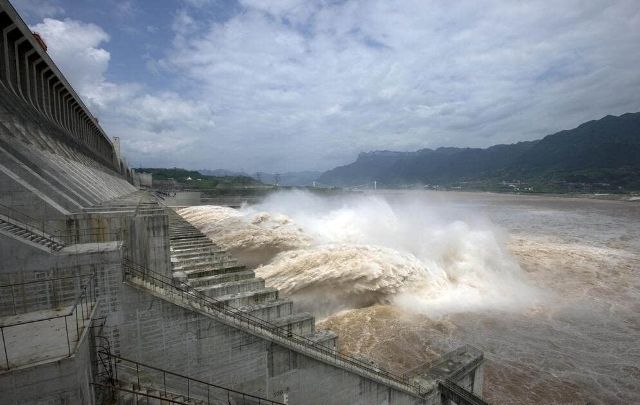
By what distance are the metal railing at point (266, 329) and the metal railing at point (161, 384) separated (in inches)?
64.8

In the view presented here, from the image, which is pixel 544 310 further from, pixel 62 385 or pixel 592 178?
pixel 592 178

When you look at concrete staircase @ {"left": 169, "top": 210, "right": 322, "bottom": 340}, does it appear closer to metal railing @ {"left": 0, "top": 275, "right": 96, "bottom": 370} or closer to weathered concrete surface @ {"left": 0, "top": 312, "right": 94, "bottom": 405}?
metal railing @ {"left": 0, "top": 275, "right": 96, "bottom": 370}

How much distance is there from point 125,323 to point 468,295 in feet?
77.9

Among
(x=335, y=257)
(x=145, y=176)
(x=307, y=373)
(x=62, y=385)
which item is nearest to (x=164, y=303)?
(x=62, y=385)

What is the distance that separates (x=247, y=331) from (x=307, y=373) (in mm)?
2440

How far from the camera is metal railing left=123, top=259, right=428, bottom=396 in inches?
363

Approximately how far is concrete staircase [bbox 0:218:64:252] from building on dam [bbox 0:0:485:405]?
0.14 feet

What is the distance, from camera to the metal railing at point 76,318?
194 inches

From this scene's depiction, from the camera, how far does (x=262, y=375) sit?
9.28 m

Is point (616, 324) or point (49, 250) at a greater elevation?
point (49, 250)

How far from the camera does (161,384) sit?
7848 mm

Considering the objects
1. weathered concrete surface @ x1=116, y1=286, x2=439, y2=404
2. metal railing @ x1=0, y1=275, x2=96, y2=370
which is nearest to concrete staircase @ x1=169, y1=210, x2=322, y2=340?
weathered concrete surface @ x1=116, y1=286, x2=439, y2=404

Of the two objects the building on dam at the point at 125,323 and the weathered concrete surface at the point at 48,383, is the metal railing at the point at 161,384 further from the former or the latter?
the weathered concrete surface at the point at 48,383

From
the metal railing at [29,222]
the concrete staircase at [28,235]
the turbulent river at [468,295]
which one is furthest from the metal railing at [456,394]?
the metal railing at [29,222]
